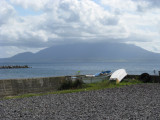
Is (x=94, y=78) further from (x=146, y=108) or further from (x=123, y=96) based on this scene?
(x=146, y=108)

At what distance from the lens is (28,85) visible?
1638 cm

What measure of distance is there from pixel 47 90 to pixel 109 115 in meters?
8.67

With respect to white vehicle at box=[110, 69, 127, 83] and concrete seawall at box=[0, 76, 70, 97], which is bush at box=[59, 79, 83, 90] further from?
white vehicle at box=[110, 69, 127, 83]

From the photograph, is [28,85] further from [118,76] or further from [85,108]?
[118,76]

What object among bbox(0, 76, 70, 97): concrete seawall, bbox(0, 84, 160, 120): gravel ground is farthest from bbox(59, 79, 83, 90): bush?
bbox(0, 84, 160, 120): gravel ground

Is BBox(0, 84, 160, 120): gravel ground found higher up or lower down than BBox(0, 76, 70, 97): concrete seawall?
lower down

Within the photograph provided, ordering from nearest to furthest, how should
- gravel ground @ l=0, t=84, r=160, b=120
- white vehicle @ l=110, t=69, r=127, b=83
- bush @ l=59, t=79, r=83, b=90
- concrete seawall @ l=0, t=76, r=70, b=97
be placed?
1. gravel ground @ l=0, t=84, r=160, b=120
2. concrete seawall @ l=0, t=76, r=70, b=97
3. bush @ l=59, t=79, r=83, b=90
4. white vehicle @ l=110, t=69, r=127, b=83

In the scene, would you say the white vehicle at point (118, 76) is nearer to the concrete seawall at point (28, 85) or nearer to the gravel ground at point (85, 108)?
the concrete seawall at point (28, 85)

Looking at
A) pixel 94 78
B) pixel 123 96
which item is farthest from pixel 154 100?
pixel 94 78

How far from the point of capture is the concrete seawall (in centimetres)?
1538

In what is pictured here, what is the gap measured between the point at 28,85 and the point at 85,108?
6.63m

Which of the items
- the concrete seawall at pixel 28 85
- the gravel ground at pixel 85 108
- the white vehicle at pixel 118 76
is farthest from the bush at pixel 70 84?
the gravel ground at pixel 85 108

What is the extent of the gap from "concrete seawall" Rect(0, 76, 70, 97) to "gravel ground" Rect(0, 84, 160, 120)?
9.98ft

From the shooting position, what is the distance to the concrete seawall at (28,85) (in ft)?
50.5
